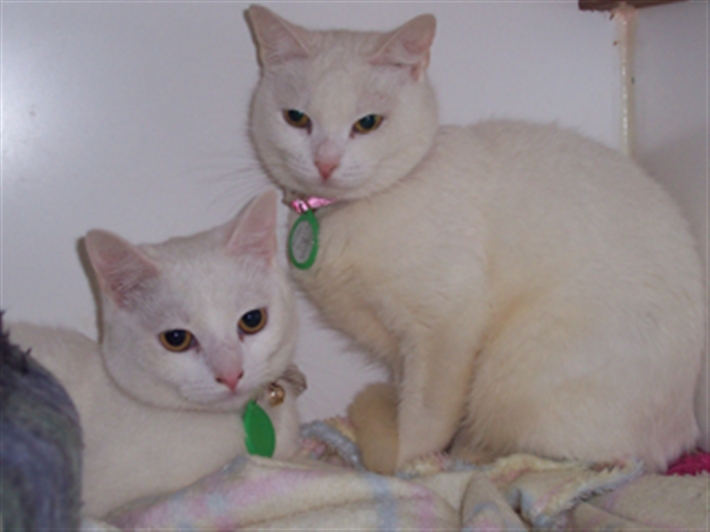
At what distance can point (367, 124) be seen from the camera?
5.32 ft

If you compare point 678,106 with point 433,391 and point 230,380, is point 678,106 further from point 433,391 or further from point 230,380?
point 230,380

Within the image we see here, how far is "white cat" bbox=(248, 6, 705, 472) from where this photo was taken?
5.17ft

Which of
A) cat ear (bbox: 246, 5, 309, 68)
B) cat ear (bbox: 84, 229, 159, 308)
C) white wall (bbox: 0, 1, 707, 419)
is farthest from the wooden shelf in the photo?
cat ear (bbox: 84, 229, 159, 308)

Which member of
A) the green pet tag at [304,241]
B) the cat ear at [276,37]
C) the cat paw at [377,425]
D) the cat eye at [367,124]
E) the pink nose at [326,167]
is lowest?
the cat paw at [377,425]

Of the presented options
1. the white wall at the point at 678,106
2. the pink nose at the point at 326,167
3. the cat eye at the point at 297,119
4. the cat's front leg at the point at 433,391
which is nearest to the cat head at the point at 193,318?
the pink nose at the point at 326,167

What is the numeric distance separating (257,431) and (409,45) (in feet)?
2.96

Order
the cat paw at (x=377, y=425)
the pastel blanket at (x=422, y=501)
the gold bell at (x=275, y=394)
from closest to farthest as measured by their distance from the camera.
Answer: the pastel blanket at (x=422, y=501), the gold bell at (x=275, y=394), the cat paw at (x=377, y=425)

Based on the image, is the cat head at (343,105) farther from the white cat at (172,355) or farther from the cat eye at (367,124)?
the white cat at (172,355)

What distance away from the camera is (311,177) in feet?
5.17

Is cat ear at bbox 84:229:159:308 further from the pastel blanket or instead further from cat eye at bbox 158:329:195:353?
the pastel blanket

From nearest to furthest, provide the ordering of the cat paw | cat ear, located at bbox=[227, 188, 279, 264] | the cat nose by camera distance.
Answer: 1. the cat nose
2. cat ear, located at bbox=[227, 188, 279, 264]
3. the cat paw

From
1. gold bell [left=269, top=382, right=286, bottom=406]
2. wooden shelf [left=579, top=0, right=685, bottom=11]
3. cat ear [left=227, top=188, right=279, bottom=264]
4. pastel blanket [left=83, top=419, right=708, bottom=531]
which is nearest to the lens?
pastel blanket [left=83, top=419, right=708, bottom=531]

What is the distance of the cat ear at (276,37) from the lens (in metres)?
1.61

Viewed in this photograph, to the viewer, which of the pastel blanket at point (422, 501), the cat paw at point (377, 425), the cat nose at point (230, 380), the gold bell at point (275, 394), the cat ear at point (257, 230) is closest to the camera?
the pastel blanket at point (422, 501)
